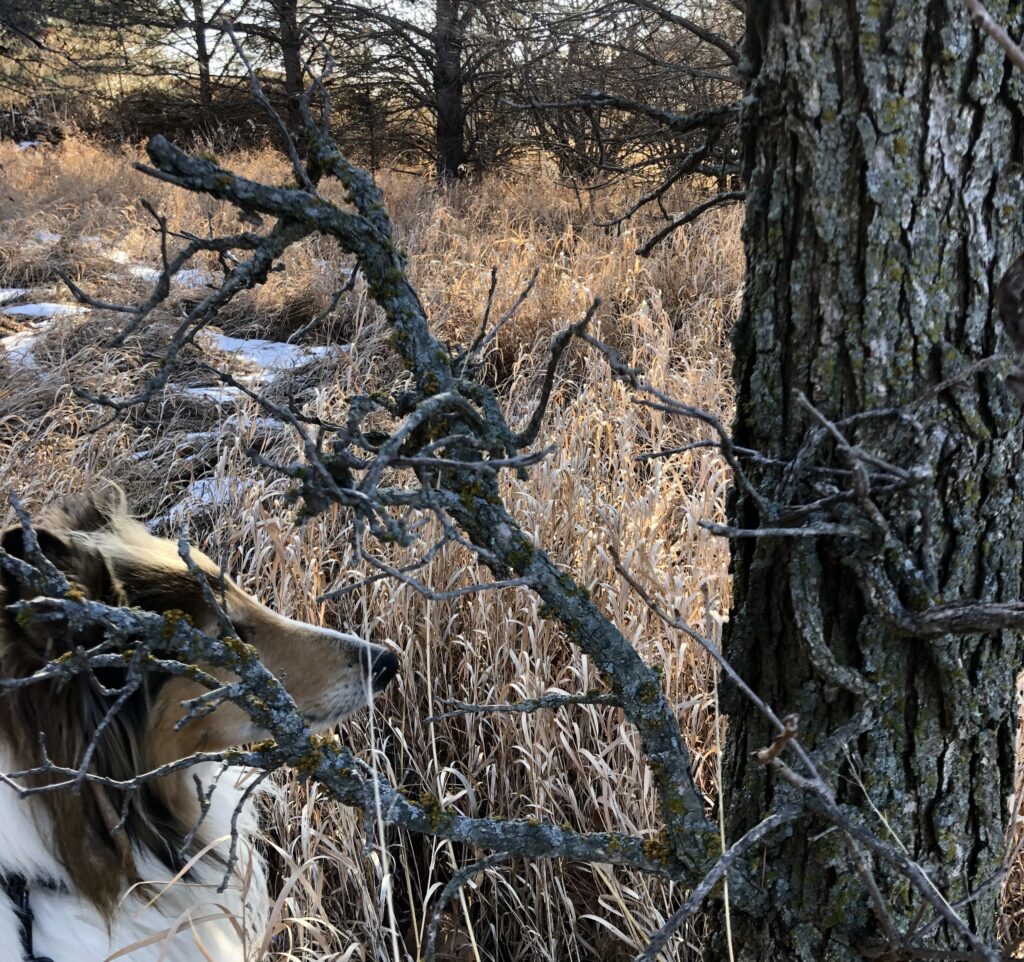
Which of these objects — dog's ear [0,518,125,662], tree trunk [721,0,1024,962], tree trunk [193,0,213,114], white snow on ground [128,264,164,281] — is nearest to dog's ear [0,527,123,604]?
dog's ear [0,518,125,662]

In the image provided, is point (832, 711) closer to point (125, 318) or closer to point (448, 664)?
point (448, 664)

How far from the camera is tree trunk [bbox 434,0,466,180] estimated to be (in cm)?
918

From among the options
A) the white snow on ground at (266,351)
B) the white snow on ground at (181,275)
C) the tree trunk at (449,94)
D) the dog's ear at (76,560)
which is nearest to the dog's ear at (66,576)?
the dog's ear at (76,560)

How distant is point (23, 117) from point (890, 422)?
49.9 ft

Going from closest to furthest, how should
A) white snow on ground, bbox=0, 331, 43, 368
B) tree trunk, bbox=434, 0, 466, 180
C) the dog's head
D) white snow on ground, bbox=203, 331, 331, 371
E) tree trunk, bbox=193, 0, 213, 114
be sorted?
the dog's head < white snow on ground, bbox=0, 331, 43, 368 < white snow on ground, bbox=203, 331, 331, 371 < tree trunk, bbox=434, 0, 466, 180 < tree trunk, bbox=193, 0, 213, 114

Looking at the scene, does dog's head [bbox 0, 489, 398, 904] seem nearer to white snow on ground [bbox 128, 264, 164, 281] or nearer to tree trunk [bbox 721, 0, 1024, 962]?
tree trunk [bbox 721, 0, 1024, 962]

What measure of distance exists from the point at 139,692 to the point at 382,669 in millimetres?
541

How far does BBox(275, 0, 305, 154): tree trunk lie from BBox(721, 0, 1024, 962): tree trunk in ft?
31.6

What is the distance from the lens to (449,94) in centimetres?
969

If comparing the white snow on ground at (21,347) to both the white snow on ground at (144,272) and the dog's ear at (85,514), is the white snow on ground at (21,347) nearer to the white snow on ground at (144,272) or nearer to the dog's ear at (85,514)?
the white snow on ground at (144,272)

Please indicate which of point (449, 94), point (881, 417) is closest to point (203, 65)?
point (449, 94)

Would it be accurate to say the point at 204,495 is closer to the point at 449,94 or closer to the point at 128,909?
the point at 128,909

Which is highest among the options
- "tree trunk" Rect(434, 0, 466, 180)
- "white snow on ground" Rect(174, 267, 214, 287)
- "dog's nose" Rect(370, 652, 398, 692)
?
"tree trunk" Rect(434, 0, 466, 180)

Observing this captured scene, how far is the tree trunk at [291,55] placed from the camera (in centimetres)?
979
